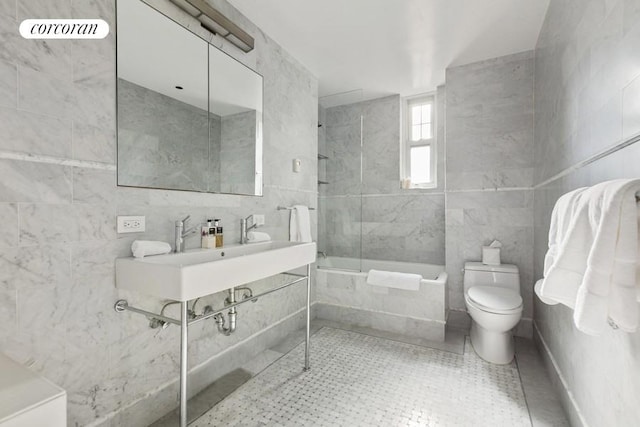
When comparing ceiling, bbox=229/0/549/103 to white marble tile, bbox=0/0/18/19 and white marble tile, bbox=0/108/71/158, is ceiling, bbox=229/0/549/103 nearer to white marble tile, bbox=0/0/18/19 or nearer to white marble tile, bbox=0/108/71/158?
white marble tile, bbox=0/0/18/19

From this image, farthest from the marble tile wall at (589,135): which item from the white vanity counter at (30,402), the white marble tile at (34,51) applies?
the white marble tile at (34,51)

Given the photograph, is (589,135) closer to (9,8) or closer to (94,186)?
(94,186)

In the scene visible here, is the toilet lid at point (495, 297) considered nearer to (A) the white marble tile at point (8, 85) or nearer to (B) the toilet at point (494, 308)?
(B) the toilet at point (494, 308)

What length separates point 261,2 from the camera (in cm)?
198

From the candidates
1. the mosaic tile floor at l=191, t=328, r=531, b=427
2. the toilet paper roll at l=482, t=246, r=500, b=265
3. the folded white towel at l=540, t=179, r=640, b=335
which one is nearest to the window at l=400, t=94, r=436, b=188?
the toilet paper roll at l=482, t=246, r=500, b=265

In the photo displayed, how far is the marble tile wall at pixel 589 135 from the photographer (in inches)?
38.2

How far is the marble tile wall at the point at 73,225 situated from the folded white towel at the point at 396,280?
1.62 metres

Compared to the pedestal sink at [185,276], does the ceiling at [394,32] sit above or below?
above

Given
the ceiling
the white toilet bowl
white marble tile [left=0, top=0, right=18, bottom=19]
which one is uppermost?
the ceiling

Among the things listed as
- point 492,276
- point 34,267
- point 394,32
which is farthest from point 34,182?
point 492,276

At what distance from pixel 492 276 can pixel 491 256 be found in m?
0.19

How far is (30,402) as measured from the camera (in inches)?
28.3

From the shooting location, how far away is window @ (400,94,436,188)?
349 cm

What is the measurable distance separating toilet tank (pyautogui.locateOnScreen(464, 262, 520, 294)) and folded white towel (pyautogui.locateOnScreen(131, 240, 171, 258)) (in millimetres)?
2400
